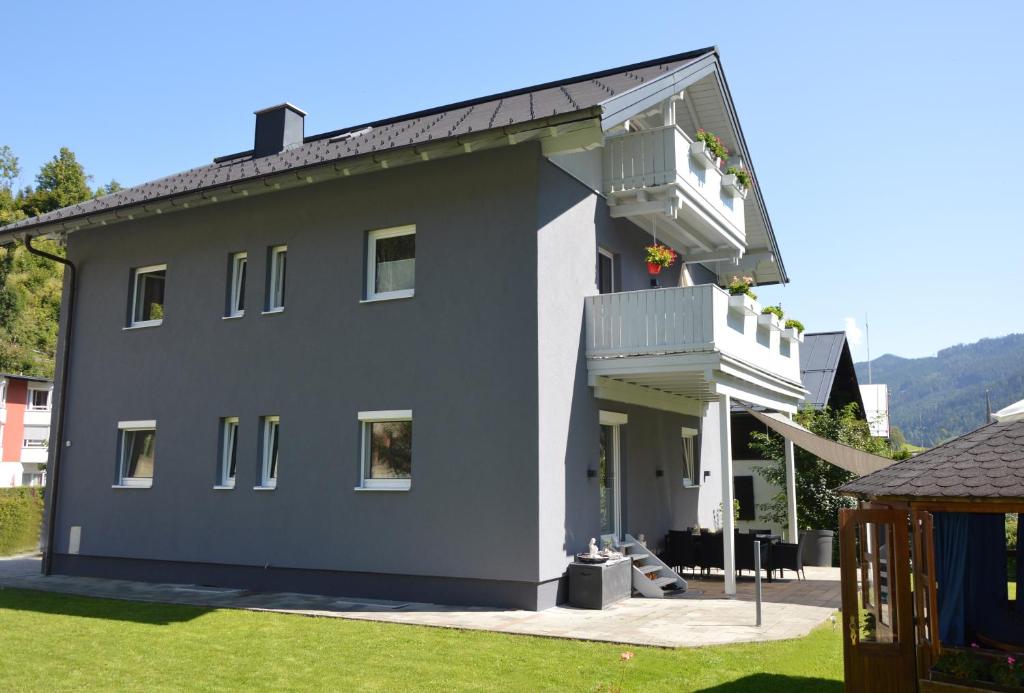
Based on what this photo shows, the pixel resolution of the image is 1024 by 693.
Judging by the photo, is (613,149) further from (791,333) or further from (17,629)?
(17,629)

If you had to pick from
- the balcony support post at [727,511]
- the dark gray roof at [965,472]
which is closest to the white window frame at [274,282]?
the balcony support post at [727,511]

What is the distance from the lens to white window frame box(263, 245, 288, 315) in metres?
14.4

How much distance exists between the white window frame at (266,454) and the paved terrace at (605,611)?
66.8 inches

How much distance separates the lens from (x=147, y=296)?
52.3ft

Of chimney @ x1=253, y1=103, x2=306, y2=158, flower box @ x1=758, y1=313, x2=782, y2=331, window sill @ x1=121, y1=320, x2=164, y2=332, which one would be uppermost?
chimney @ x1=253, y1=103, x2=306, y2=158

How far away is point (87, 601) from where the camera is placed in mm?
12266

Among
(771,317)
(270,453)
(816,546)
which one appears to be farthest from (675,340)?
(270,453)

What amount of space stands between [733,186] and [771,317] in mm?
2650

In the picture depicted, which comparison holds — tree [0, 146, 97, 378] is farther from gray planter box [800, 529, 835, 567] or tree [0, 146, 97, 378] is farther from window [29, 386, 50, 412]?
gray planter box [800, 529, 835, 567]

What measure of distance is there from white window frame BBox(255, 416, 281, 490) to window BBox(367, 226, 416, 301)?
2.71 m

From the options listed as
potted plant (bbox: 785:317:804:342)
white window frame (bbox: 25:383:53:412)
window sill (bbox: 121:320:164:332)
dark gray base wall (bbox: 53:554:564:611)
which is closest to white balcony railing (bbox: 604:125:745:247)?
potted plant (bbox: 785:317:804:342)

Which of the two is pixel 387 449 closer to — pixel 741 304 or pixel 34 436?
pixel 741 304

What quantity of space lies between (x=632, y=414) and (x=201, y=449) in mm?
7394

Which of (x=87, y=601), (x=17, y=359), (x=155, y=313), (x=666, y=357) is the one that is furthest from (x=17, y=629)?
(x=17, y=359)
